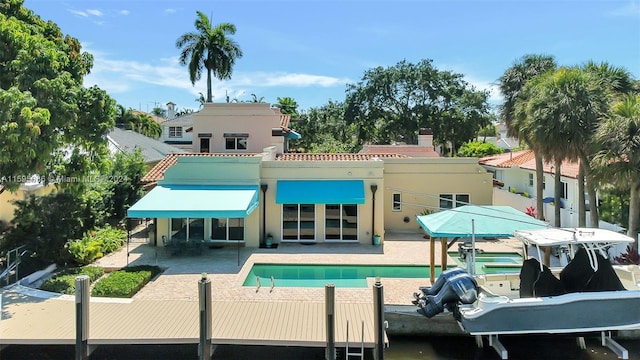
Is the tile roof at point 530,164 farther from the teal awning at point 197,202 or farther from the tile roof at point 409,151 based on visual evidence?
the teal awning at point 197,202

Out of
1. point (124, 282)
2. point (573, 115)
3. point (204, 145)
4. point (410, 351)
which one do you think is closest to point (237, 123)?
point (204, 145)

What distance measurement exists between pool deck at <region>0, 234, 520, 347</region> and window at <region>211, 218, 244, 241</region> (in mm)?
3304

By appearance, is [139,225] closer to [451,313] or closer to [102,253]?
[102,253]

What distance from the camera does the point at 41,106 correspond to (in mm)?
16484

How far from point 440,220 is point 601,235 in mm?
5982

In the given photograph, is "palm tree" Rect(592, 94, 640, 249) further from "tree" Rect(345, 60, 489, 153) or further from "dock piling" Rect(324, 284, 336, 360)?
"tree" Rect(345, 60, 489, 153)

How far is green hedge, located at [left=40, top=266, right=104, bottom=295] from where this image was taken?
17.5 meters

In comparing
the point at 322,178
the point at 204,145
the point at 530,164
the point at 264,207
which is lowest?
the point at 264,207

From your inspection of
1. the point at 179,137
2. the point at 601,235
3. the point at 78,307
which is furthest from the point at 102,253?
the point at 179,137

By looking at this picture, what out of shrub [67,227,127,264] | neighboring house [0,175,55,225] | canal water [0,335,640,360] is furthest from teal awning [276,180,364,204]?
neighboring house [0,175,55,225]

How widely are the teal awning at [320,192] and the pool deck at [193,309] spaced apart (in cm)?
427

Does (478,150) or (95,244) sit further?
(478,150)

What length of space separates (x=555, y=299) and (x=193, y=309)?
12336 mm

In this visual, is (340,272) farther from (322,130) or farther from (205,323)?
(322,130)
